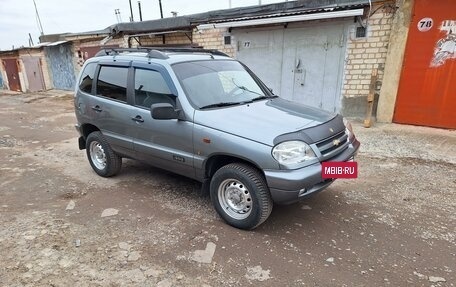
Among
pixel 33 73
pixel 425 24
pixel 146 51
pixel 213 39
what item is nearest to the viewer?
pixel 146 51

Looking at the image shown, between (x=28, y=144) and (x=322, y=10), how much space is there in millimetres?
7783

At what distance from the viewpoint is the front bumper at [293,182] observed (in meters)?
2.92

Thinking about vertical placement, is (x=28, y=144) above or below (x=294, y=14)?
below

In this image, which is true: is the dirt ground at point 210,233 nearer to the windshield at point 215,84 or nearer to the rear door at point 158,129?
the rear door at point 158,129

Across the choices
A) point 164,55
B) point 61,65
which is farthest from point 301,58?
point 61,65

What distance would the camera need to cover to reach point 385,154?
233 inches

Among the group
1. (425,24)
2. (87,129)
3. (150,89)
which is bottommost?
(87,129)

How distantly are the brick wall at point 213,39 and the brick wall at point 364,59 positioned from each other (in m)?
3.91

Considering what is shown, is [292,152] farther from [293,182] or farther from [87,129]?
[87,129]

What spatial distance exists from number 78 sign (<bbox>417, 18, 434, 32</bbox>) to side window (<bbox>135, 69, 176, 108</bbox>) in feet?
20.7

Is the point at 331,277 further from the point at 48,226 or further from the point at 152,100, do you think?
the point at 48,226

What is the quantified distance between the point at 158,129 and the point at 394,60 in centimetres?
632

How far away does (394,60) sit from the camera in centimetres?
748

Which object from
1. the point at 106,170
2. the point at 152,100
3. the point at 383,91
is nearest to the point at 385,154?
the point at 383,91
